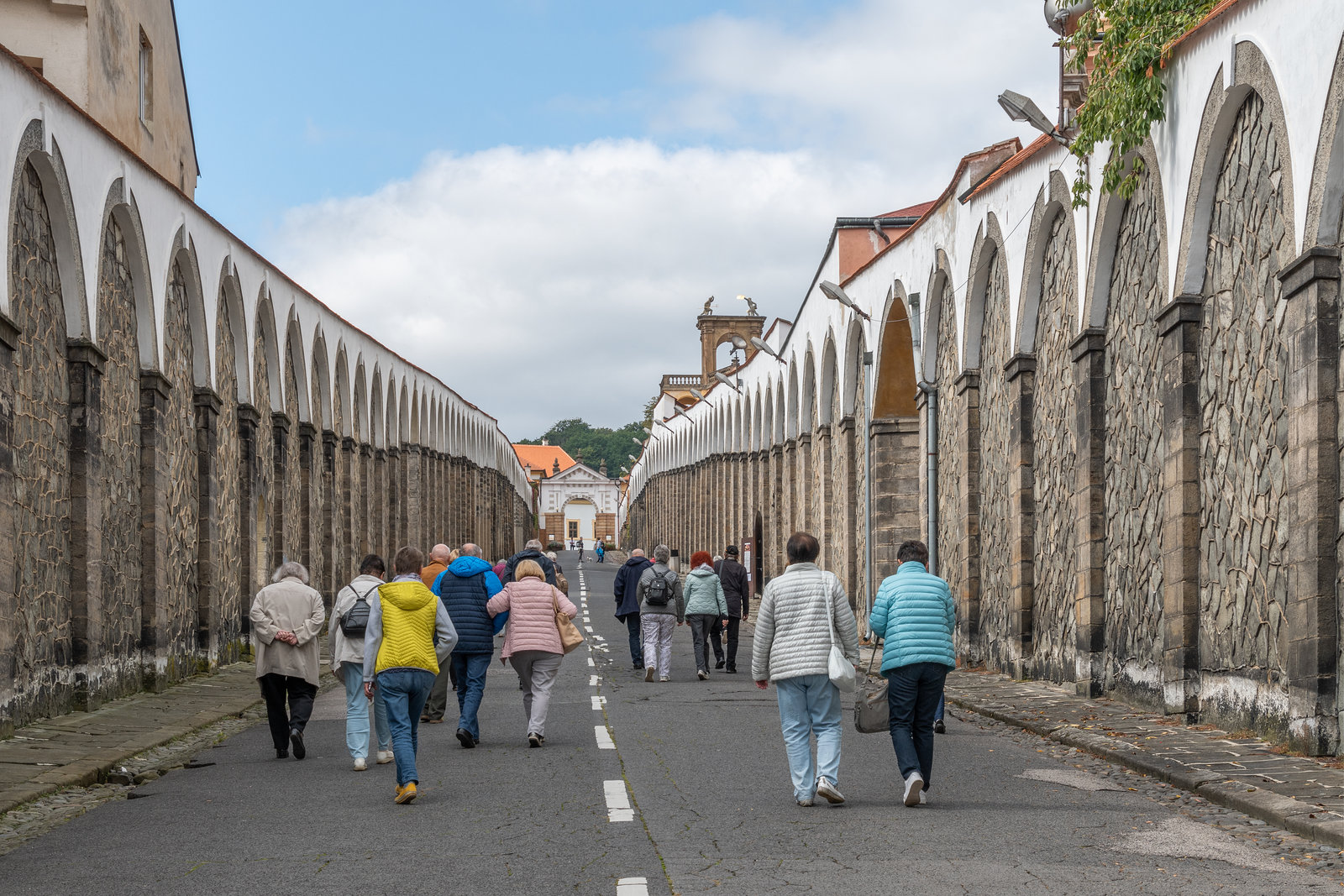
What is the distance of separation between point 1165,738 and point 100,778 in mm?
7563

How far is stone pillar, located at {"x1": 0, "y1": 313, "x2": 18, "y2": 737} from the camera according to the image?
11.9 m

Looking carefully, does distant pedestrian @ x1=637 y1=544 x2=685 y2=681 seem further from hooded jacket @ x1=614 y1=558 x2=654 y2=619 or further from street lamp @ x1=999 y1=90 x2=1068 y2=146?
street lamp @ x1=999 y1=90 x2=1068 y2=146

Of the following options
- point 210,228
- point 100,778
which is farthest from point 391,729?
point 210,228

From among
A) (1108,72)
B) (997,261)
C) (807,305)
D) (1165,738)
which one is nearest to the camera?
(1165,738)

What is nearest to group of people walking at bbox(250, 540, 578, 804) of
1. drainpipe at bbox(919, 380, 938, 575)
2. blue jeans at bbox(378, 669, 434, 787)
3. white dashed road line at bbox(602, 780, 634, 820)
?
blue jeans at bbox(378, 669, 434, 787)

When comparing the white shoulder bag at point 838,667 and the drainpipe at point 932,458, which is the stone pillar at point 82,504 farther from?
the drainpipe at point 932,458

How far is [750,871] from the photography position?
21.2 ft

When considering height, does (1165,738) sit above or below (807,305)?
below

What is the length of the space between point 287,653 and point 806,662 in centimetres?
442

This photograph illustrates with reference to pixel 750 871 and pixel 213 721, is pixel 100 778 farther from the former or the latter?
pixel 750 871

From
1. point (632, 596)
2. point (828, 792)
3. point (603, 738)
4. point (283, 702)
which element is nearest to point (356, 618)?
point (283, 702)

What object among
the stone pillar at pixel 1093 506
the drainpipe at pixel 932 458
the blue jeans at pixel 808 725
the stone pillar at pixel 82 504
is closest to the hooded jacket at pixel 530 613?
the blue jeans at pixel 808 725

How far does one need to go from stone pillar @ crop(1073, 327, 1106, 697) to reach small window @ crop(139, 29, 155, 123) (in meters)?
16.2

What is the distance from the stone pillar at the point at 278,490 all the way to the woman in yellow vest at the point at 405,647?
1573 cm
